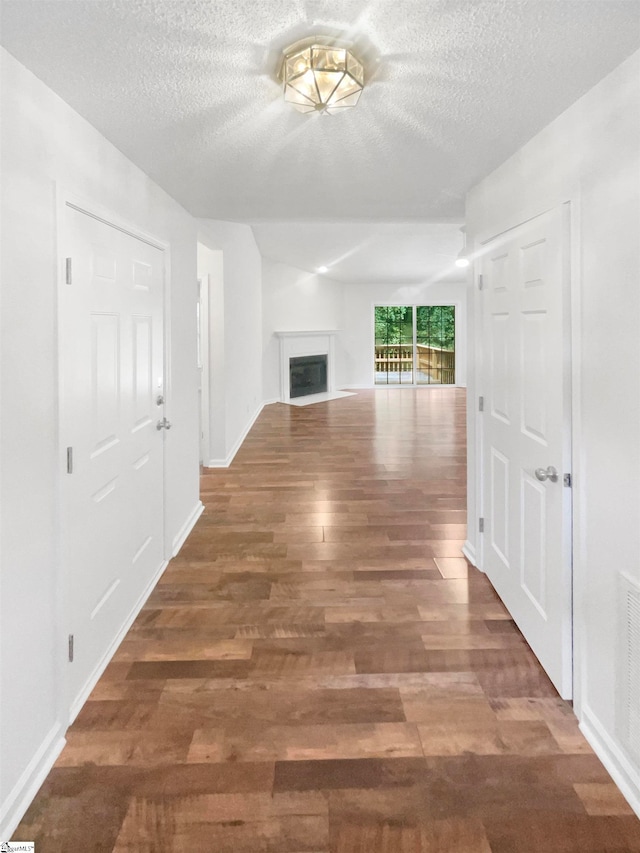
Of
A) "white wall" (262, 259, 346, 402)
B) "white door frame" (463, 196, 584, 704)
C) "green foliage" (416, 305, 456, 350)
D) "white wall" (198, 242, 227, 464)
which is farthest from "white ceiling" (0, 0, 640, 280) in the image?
"green foliage" (416, 305, 456, 350)

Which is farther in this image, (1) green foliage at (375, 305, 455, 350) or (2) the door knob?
(1) green foliage at (375, 305, 455, 350)

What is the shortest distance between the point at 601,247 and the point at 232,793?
6.89 ft

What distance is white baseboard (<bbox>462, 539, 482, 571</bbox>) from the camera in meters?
3.25

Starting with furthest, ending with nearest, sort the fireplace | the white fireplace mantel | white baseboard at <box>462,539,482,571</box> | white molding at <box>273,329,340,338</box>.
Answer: the fireplace, the white fireplace mantel, white molding at <box>273,329,340,338</box>, white baseboard at <box>462,539,482,571</box>

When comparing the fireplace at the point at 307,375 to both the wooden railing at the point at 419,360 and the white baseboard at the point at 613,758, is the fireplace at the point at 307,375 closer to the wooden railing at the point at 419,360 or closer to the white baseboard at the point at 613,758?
the wooden railing at the point at 419,360

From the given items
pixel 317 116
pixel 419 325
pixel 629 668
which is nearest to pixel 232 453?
pixel 317 116

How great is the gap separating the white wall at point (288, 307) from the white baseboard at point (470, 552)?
6.63m

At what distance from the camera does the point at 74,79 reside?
5.59ft

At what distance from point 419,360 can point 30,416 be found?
11.9 m

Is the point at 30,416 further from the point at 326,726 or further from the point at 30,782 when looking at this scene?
the point at 326,726

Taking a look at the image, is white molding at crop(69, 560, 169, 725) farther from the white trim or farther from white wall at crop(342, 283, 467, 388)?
white wall at crop(342, 283, 467, 388)

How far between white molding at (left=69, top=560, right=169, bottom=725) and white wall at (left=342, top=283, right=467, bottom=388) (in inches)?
394

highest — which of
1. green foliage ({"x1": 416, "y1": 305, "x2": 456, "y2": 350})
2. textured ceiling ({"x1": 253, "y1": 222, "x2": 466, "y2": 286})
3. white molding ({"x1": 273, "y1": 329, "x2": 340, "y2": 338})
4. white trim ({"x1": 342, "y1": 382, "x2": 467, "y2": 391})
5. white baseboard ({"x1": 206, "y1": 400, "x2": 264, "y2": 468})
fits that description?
textured ceiling ({"x1": 253, "y1": 222, "x2": 466, "y2": 286})

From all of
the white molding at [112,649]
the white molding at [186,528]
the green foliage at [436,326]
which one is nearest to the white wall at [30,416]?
the white molding at [112,649]
